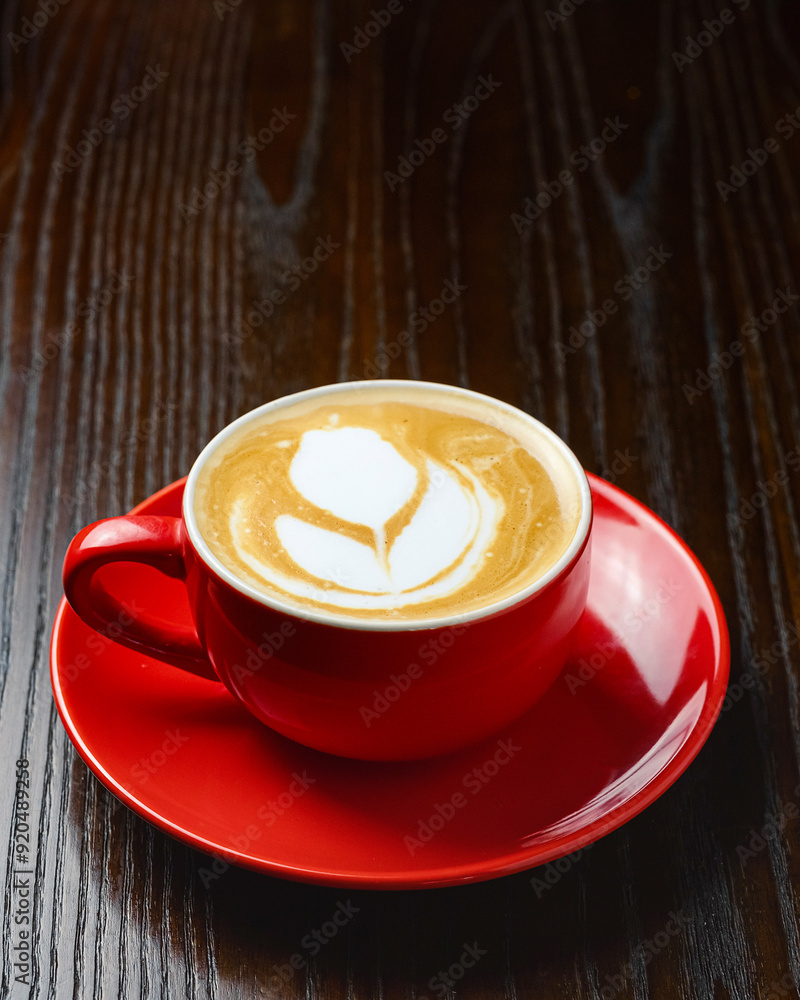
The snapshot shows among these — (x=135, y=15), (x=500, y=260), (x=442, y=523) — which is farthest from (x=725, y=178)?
(x=135, y=15)

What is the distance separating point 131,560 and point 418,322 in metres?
0.61

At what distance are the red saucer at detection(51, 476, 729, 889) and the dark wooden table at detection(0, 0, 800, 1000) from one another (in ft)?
0.14

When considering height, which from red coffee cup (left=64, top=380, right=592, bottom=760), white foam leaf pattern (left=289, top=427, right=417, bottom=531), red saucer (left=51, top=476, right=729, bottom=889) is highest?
white foam leaf pattern (left=289, top=427, right=417, bottom=531)

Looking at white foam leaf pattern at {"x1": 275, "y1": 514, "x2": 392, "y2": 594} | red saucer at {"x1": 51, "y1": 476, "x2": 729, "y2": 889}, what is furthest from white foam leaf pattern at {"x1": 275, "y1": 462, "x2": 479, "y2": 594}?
red saucer at {"x1": 51, "y1": 476, "x2": 729, "y2": 889}

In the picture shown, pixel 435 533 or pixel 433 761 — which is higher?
pixel 435 533

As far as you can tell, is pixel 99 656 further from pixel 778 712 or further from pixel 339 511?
pixel 778 712

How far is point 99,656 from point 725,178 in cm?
111

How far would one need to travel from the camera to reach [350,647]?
0.61 meters

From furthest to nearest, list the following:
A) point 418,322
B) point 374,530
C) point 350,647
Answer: point 418,322 → point 374,530 → point 350,647

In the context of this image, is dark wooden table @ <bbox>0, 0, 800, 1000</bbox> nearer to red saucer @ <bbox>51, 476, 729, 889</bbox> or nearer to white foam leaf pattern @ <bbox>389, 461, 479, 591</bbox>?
red saucer @ <bbox>51, 476, 729, 889</bbox>

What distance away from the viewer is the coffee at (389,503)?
668mm

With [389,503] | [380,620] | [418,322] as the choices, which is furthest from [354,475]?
[418,322]

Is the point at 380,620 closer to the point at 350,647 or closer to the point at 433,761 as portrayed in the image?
the point at 350,647

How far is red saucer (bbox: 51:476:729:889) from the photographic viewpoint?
24.1 inches
